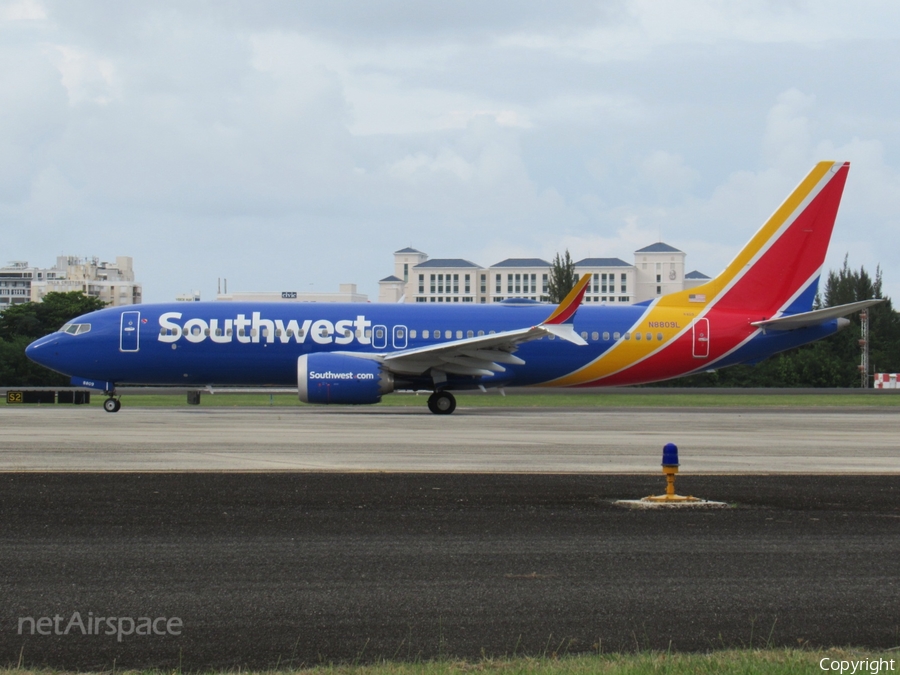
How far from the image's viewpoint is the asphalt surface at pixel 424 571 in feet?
21.0

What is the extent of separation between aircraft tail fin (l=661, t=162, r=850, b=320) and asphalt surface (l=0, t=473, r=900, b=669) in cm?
2290

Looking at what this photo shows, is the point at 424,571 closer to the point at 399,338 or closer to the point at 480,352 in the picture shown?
the point at 480,352

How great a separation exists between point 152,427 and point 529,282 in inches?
6887

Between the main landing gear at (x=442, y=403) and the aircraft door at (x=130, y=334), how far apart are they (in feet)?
31.6

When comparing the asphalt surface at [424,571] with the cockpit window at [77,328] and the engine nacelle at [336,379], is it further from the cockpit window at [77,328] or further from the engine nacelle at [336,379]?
the cockpit window at [77,328]

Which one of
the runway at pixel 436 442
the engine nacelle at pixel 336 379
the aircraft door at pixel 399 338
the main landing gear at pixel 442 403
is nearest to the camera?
the runway at pixel 436 442

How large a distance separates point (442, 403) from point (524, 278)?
165232 mm

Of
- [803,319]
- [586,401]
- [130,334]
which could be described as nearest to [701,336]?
[803,319]

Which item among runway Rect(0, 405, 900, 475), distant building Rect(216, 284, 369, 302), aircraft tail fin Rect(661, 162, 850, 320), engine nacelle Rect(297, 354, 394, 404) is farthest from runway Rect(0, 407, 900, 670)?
distant building Rect(216, 284, 369, 302)

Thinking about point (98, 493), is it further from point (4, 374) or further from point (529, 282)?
point (529, 282)

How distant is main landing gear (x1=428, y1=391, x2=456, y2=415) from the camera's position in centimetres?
3225

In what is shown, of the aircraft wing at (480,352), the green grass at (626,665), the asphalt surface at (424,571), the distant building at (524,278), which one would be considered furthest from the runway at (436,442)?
the distant building at (524,278)

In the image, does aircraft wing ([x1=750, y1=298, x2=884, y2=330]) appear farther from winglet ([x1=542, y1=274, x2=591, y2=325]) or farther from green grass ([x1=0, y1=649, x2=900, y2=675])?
green grass ([x1=0, y1=649, x2=900, y2=675])

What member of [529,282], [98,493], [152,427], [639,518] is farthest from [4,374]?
[529,282]
